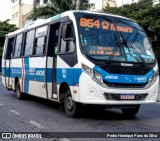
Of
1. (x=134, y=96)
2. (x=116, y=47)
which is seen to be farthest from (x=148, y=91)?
(x=116, y=47)

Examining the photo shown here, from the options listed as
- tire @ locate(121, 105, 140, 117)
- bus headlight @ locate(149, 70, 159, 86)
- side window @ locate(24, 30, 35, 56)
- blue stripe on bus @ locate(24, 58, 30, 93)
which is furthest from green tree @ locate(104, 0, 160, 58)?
bus headlight @ locate(149, 70, 159, 86)

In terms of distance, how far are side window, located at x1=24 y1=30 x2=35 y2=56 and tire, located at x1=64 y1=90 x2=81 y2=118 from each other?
381cm

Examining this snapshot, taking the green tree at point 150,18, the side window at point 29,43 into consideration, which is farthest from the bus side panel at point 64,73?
the green tree at point 150,18

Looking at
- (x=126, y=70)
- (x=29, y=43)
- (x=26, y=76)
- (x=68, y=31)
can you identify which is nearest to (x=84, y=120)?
(x=126, y=70)

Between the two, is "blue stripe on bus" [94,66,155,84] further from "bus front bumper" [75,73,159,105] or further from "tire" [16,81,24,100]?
"tire" [16,81,24,100]

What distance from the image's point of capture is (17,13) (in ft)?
245

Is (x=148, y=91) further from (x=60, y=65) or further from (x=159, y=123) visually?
(x=60, y=65)

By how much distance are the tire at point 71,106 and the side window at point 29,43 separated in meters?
3.81

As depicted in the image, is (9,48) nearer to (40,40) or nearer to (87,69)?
(40,40)

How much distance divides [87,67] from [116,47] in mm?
1092

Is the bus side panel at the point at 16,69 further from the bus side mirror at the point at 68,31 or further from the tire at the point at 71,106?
the bus side mirror at the point at 68,31

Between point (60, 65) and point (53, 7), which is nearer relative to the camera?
point (60, 65)

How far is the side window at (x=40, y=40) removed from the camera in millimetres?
12109

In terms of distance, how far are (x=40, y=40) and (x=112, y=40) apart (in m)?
3.35
